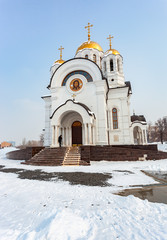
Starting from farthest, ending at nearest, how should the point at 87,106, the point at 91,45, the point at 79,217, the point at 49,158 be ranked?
the point at 91,45, the point at 87,106, the point at 49,158, the point at 79,217

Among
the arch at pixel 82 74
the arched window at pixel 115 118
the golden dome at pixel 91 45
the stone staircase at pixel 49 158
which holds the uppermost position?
the golden dome at pixel 91 45

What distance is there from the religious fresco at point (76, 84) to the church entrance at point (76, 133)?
4.22 metres

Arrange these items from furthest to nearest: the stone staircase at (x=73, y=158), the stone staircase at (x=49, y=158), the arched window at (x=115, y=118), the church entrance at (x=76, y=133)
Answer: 1. the arched window at (x=115, y=118)
2. the church entrance at (x=76, y=133)
3. the stone staircase at (x=49, y=158)
4. the stone staircase at (x=73, y=158)

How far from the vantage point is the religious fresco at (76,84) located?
1633 cm

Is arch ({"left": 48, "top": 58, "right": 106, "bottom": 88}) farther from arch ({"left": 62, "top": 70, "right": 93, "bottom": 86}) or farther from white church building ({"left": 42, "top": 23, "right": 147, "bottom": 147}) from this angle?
arch ({"left": 62, "top": 70, "right": 93, "bottom": 86})

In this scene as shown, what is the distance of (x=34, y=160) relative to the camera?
1050 centimetres

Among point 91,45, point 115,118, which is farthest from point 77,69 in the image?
point 91,45

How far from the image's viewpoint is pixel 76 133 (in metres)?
16.5

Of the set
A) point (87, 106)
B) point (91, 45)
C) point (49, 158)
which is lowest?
point (49, 158)

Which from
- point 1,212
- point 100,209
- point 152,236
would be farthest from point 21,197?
point 152,236

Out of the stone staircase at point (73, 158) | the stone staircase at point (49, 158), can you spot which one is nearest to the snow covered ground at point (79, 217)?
the stone staircase at point (73, 158)

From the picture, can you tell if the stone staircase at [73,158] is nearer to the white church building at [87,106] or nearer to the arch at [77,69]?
the white church building at [87,106]

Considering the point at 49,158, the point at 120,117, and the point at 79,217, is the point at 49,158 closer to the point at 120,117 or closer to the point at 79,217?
the point at 79,217

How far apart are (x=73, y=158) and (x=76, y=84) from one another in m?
9.71
